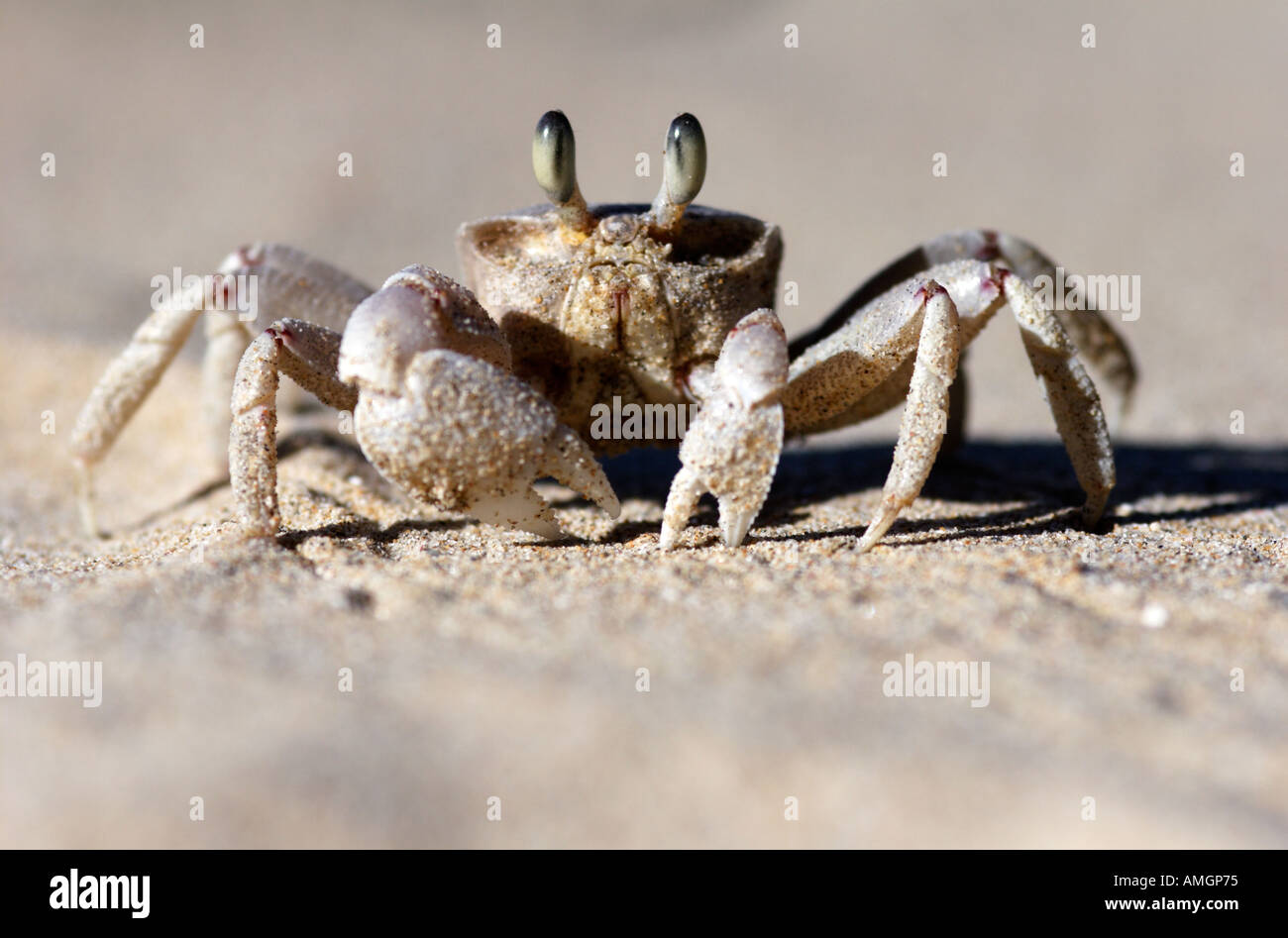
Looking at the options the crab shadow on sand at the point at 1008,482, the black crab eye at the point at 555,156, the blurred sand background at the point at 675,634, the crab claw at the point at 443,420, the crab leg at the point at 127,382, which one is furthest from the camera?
the crab leg at the point at 127,382

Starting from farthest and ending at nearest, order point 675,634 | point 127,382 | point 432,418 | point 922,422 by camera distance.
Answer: point 127,382, point 922,422, point 432,418, point 675,634

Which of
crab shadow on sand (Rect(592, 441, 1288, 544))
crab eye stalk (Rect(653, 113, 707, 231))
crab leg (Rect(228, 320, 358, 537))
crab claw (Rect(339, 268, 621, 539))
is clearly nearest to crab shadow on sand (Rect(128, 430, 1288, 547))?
crab shadow on sand (Rect(592, 441, 1288, 544))

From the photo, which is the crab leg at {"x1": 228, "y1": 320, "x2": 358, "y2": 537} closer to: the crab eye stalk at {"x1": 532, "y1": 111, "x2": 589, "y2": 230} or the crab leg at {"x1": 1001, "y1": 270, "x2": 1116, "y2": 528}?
the crab eye stalk at {"x1": 532, "y1": 111, "x2": 589, "y2": 230}

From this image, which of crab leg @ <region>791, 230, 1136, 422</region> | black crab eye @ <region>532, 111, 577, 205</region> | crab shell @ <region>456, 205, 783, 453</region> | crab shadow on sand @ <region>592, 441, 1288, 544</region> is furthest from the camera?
crab leg @ <region>791, 230, 1136, 422</region>

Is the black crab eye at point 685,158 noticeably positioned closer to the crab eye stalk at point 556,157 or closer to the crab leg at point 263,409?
the crab eye stalk at point 556,157

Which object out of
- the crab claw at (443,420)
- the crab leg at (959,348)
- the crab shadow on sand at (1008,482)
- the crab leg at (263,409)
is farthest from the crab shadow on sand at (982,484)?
the crab claw at (443,420)

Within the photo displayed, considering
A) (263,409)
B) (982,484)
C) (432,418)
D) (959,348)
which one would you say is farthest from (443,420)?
(982,484)

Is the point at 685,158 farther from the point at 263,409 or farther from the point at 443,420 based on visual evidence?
the point at 263,409

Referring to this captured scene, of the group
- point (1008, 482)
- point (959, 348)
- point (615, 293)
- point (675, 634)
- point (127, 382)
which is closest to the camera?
point (675, 634)
